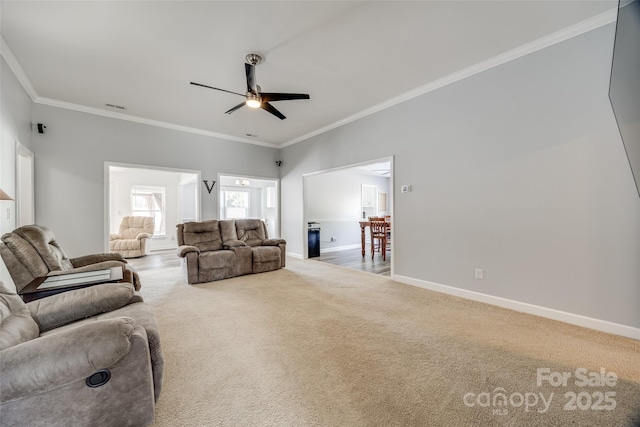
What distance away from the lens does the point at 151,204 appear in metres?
8.23

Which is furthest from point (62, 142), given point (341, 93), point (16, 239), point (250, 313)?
point (341, 93)

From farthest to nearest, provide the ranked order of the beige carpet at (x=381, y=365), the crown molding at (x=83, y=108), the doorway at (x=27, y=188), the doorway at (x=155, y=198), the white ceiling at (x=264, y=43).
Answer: the doorway at (x=155, y=198), the doorway at (x=27, y=188), the crown molding at (x=83, y=108), the white ceiling at (x=264, y=43), the beige carpet at (x=381, y=365)

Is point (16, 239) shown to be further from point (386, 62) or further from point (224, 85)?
point (386, 62)

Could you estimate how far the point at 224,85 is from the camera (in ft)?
11.9

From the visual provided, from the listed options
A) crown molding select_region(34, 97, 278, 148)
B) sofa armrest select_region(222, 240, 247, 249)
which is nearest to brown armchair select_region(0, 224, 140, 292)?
sofa armrest select_region(222, 240, 247, 249)

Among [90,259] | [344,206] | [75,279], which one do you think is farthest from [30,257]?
[344,206]

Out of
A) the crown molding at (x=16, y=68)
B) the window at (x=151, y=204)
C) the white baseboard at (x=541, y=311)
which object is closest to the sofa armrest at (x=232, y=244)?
the white baseboard at (x=541, y=311)

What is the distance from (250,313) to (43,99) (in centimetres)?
476

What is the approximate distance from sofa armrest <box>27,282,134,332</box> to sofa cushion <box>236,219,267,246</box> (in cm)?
340

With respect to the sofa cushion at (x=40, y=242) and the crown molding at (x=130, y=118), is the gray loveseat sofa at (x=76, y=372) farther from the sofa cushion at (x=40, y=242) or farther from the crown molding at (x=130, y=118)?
the crown molding at (x=130, y=118)

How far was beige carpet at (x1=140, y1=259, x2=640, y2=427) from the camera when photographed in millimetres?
1466

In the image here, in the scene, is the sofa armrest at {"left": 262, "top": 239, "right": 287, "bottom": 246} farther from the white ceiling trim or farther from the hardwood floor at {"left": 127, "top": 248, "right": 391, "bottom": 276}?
the white ceiling trim

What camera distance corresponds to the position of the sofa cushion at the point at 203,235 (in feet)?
15.1

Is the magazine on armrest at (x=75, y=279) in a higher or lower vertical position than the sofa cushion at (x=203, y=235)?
lower
